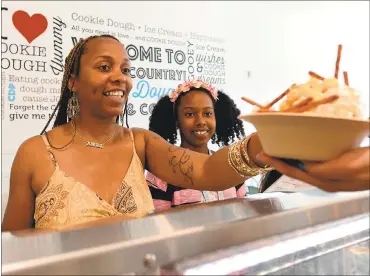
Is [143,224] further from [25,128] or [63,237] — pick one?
[25,128]

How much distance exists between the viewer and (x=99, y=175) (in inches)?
42.9

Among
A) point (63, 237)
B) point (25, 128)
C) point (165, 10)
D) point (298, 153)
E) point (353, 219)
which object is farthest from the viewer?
point (165, 10)

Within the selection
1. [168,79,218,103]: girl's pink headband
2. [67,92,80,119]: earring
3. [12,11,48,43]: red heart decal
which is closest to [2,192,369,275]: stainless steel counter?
[67,92,80,119]: earring

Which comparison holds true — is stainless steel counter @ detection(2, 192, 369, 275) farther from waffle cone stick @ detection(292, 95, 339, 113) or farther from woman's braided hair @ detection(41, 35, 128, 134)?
woman's braided hair @ detection(41, 35, 128, 134)

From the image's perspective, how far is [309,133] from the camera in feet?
2.10

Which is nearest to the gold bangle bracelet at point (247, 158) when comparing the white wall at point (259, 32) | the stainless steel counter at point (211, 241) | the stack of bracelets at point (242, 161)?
the stack of bracelets at point (242, 161)

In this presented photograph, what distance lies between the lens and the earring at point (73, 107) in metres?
1.18

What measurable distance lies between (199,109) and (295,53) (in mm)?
2392

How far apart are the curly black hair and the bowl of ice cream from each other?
120cm

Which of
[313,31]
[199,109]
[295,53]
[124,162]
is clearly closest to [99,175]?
[124,162]

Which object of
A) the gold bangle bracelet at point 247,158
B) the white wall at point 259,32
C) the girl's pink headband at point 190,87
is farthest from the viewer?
the white wall at point 259,32

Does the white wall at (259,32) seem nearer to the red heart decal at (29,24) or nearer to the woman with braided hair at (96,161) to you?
the red heart decal at (29,24)

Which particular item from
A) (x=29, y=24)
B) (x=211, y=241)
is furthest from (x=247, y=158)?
(x=29, y=24)

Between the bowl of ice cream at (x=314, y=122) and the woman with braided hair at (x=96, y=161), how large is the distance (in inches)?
10.7
